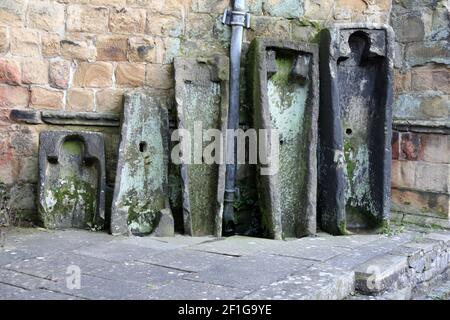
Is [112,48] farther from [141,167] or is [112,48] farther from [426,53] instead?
[426,53]

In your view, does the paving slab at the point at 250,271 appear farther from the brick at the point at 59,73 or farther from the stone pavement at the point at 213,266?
the brick at the point at 59,73

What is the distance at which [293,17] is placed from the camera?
4.88 meters

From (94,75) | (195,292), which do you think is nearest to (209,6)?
(94,75)

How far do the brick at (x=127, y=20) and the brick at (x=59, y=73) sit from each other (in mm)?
448

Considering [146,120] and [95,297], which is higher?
→ [146,120]

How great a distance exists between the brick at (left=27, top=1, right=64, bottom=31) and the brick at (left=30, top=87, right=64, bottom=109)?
17.6 inches

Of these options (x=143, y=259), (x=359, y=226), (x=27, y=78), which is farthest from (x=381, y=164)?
(x=27, y=78)

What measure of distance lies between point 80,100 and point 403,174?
268 cm

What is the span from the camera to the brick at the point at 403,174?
16.3 feet

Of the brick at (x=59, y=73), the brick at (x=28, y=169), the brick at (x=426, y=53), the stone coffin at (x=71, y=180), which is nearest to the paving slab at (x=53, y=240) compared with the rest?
the stone coffin at (x=71, y=180)

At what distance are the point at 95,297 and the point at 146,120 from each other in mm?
1906

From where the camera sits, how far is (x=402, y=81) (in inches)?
199

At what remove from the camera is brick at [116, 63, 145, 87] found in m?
4.53

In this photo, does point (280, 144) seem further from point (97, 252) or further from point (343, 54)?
point (97, 252)
